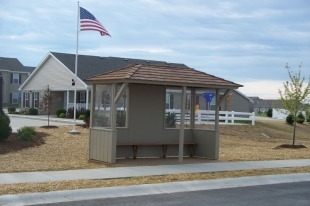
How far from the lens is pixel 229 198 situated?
10672mm

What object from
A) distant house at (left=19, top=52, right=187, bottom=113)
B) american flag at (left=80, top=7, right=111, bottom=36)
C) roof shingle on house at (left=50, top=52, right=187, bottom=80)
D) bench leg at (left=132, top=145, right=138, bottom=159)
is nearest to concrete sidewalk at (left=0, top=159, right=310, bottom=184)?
bench leg at (left=132, top=145, right=138, bottom=159)

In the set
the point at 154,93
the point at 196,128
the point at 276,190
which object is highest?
the point at 154,93

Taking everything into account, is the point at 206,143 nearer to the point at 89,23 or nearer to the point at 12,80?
the point at 89,23

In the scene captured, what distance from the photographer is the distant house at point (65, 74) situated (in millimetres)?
45284

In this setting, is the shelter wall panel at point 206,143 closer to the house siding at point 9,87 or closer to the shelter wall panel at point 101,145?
the shelter wall panel at point 101,145

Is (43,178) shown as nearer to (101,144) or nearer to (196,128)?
(101,144)

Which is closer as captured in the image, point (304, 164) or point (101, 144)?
point (101, 144)

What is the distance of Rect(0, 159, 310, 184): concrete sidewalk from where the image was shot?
11.8m

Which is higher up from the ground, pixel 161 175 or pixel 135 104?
pixel 135 104

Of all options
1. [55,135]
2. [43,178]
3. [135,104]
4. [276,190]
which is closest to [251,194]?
[276,190]

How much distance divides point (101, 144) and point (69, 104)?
30.9m

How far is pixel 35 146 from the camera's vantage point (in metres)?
18.5

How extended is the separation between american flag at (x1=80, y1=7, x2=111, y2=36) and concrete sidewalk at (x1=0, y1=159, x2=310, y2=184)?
10064 mm

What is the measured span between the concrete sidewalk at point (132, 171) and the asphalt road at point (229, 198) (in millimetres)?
2093
